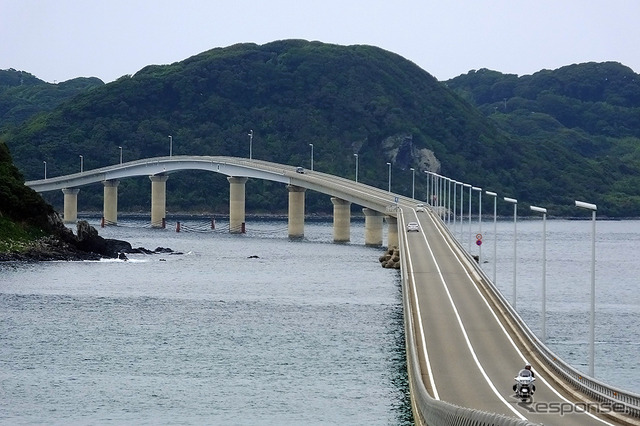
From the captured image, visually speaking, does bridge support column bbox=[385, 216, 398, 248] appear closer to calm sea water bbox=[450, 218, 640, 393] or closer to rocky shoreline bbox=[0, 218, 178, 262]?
calm sea water bbox=[450, 218, 640, 393]

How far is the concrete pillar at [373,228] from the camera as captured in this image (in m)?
162

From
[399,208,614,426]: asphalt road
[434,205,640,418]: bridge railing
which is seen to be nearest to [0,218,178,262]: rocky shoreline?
[399,208,614,426]: asphalt road

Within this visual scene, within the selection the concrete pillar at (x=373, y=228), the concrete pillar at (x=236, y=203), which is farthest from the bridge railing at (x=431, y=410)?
the concrete pillar at (x=236, y=203)

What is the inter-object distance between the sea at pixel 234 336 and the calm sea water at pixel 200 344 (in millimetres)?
101

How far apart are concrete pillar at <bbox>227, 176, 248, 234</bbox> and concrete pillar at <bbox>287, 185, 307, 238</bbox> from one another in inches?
486

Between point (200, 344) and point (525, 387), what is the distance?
29269mm

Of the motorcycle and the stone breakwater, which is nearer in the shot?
the motorcycle

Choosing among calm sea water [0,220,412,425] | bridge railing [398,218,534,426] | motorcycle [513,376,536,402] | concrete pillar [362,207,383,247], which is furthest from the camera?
concrete pillar [362,207,383,247]

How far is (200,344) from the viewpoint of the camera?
242 ft

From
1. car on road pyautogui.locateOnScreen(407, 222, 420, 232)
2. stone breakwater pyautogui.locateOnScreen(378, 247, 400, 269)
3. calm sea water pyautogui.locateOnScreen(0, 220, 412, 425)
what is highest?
car on road pyautogui.locateOnScreen(407, 222, 420, 232)

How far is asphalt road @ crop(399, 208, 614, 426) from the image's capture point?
4600cm

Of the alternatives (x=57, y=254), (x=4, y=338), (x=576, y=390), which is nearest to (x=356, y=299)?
(x=4, y=338)

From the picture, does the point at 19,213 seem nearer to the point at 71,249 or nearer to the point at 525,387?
the point at 71,249

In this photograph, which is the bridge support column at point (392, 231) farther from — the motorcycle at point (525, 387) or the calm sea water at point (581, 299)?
the motorcycle at point (525, 387)
